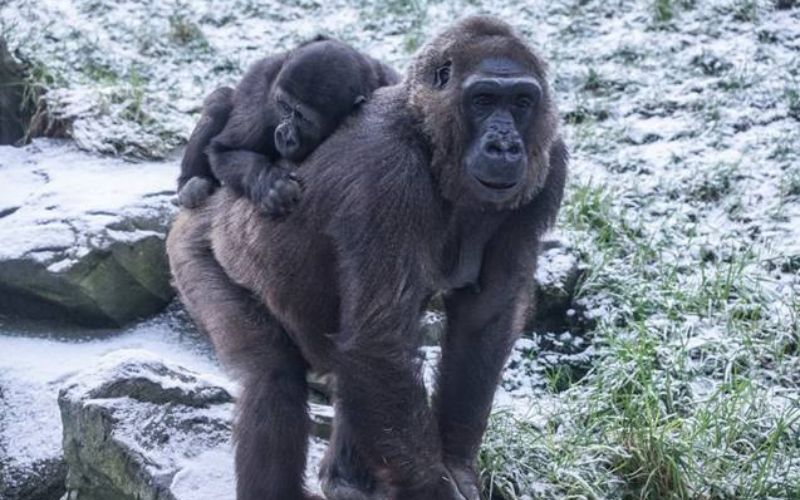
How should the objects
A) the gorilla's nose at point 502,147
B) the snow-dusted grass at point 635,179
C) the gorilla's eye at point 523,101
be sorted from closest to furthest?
1. the gorilla's nose at point 502,147
2. the gorilla's eye at point 523,101
3. the snow-dusted grass at point 635,179

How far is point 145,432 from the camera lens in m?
5.30

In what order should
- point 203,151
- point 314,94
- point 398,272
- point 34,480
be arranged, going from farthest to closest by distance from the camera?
point 34,480
point 203,151
point 314,94
point 398,272

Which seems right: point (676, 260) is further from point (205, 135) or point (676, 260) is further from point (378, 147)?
point (378, 147)

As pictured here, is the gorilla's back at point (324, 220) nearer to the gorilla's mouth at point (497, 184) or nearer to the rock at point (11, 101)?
the gorilla's mouth at point (497, 184)

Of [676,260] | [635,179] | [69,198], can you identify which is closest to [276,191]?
[69,198]

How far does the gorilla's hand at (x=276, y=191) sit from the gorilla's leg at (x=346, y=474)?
843mm

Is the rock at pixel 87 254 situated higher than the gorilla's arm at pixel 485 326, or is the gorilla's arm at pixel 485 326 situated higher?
the gorilla's arm at pixel 485 326

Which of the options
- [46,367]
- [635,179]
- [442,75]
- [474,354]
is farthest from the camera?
[635,179]

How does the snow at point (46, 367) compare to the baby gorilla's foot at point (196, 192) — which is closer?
the baby gorilla's foot at point (196, 192)

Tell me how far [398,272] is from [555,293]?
3.22m

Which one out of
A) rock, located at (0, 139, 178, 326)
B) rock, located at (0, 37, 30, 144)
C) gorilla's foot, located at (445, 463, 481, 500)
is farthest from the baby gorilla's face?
rock, located at (0, 37, 30, 144)

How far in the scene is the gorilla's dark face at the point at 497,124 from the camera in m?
4.32

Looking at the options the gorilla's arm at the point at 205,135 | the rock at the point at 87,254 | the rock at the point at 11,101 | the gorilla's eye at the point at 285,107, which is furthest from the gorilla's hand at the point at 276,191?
the rock at the point at 11,101

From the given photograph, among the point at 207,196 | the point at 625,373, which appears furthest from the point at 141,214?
the point at 625,373
